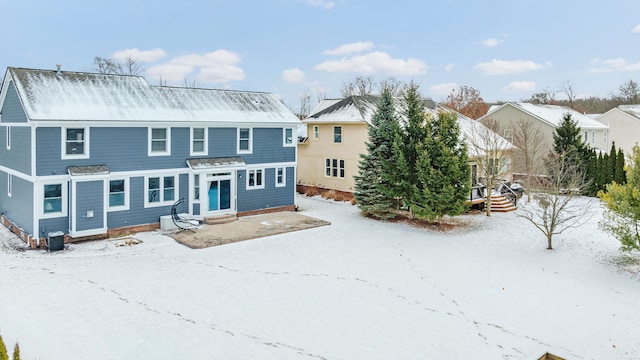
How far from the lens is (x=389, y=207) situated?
75.0 feet

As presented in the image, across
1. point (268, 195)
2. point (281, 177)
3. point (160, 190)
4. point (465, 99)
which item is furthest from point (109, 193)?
point (465, 99)

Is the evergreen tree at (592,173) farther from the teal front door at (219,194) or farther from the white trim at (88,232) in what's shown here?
the white trim at (88,232)

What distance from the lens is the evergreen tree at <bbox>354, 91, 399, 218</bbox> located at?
74.6ft

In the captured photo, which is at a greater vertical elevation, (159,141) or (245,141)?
(245,141)

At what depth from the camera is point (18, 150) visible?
18859 millimetres

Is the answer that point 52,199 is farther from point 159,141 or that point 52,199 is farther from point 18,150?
point 159,141

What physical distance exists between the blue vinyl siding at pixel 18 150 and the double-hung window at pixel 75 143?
1252 millimetres

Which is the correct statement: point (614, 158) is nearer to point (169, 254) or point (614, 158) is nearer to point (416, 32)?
point (416, 32)

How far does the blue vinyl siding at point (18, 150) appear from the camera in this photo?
17.7 meters

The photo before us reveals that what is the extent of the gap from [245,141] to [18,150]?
→ 31.9 feet

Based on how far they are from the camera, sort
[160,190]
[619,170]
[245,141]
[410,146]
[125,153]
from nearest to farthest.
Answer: [125,153] → [160,190] → [410,146] → [245,141] → [619,170]

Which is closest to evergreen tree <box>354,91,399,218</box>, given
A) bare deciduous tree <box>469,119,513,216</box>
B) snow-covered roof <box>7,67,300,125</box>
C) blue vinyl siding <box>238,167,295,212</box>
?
blue vinyl siding <box>238,167,295,212</box>

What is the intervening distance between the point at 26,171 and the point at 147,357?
1247cm

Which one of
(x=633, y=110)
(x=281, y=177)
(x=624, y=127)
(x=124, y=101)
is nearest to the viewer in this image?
(x=124, y=101)
